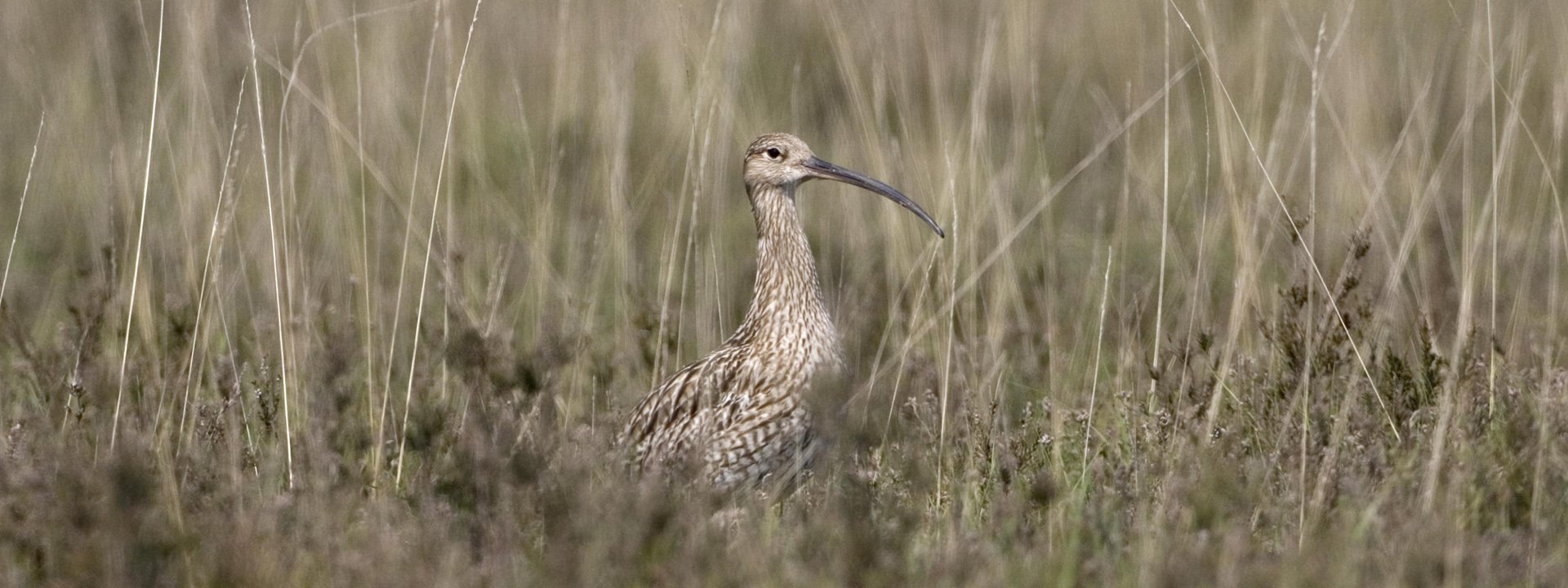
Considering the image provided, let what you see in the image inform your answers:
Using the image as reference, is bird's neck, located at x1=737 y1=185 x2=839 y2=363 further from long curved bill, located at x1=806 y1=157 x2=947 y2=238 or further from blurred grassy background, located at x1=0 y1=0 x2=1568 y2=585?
blurred grassy background, located at x1=0 y1=0 x2=1568 y2=585

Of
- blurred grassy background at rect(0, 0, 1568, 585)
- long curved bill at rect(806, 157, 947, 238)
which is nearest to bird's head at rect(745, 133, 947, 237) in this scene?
long curved bill at rect(806, 157, 947, 238)

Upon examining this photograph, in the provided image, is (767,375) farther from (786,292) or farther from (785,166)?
(785,166)

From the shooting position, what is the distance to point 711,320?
20.9 feet

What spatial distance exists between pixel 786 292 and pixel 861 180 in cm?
45

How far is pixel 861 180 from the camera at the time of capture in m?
5.61

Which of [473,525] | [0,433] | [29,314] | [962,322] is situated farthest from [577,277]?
[473,525]

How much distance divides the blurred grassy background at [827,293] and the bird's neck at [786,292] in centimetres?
27

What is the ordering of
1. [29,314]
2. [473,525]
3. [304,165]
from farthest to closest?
[304,165] < [29,314] < [473,525]

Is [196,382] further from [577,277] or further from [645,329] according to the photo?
[577,277]

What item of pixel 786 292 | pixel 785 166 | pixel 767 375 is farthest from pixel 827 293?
pixel 767 375

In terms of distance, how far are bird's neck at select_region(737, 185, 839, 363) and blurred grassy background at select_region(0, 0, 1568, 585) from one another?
266mm

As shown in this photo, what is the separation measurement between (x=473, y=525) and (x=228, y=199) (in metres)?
Result: 1.53

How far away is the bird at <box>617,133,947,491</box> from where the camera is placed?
201 inches

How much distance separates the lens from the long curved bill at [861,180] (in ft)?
18.3
